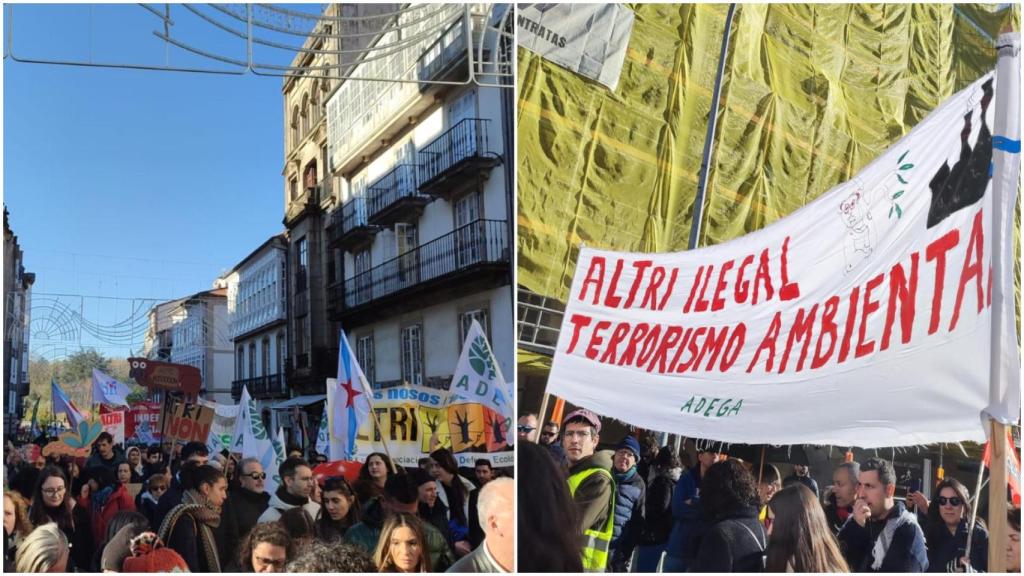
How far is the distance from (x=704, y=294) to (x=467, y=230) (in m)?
1.53

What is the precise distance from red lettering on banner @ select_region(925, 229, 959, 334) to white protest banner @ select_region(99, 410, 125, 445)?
15.8ft

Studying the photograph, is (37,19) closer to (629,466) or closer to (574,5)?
(574,5)

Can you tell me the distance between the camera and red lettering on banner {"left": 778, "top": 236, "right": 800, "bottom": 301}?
6.14 meters

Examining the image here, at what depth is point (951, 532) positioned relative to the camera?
22.2 ft

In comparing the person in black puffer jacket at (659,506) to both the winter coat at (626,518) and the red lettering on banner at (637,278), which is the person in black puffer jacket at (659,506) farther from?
the red lettering on banner at (637,278)

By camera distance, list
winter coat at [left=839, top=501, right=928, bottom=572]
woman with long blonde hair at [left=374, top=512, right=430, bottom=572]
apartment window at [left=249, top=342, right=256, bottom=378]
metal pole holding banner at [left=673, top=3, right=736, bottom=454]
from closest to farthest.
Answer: woman with long blonde hair at [left=374, top=512, right=430, bottom=572]
winter coat at [left=839, top=501, right=928, bottom=572]
apartment window at [left=249, top=342, right=256, bottom=378]
metal pole holding banner at [left=673, top=3, right=736, bottom=454]

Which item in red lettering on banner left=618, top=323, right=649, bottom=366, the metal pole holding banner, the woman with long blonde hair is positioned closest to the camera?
red lettering on banner left=618, top=323, right=649, bottom=366

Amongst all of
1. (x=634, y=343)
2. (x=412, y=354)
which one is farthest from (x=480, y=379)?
(x=634, y=343)

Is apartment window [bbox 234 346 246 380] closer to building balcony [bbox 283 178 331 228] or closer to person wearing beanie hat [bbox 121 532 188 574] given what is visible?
building balcony [bbox 283 178 331 228]

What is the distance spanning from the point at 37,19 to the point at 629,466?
455cm

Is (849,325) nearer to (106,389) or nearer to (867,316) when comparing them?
(867,316)

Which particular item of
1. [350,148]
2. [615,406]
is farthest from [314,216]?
[615,406]

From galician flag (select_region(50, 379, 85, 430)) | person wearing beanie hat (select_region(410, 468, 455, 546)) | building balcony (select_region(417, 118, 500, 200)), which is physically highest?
building balcony (select_region(417, 118, 500, 200))

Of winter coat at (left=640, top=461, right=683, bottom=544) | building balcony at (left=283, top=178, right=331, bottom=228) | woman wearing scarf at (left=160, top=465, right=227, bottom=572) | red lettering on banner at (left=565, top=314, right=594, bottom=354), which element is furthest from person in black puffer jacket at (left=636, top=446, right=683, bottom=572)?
building balcony at (left=283, top=178, right=331, bottom=228)
